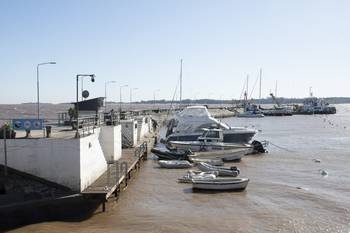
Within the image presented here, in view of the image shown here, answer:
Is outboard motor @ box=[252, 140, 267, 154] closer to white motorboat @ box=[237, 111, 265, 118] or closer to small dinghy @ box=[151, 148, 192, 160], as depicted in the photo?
small dinghy @ box=[151, 148, 192, 160]

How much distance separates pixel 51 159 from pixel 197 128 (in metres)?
30.3

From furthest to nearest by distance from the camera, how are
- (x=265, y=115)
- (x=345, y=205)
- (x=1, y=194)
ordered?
1. (x=265, y=115)
2. (x=345, y=205)
3. (x=1, y=194)

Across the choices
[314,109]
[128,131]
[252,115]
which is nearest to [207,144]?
[128,131]

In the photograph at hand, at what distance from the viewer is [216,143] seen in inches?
1565

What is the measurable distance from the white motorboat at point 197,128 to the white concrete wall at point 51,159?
24.7 m

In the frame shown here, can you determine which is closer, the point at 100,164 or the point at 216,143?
the point at 100,164

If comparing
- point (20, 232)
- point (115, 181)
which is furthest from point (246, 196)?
point (20, 232)

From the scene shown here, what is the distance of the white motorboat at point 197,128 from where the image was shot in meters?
44.0

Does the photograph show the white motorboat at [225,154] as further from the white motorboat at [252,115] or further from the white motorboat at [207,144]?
the white motorboat at [252,115]

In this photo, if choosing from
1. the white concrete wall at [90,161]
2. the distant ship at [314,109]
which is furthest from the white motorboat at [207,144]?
the distant ship at [314,109]

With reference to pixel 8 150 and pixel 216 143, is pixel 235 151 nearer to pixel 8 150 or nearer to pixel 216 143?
pixel 216 143

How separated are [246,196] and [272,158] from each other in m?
17.8

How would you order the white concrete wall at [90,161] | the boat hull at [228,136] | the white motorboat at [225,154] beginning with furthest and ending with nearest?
the boat hull at [228,136] → the white motorboat at [225,154] → the white concrete wall at [90,161]

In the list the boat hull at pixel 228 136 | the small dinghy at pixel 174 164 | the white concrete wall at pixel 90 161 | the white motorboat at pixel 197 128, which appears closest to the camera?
the white concrete wall at pixel 90 161
